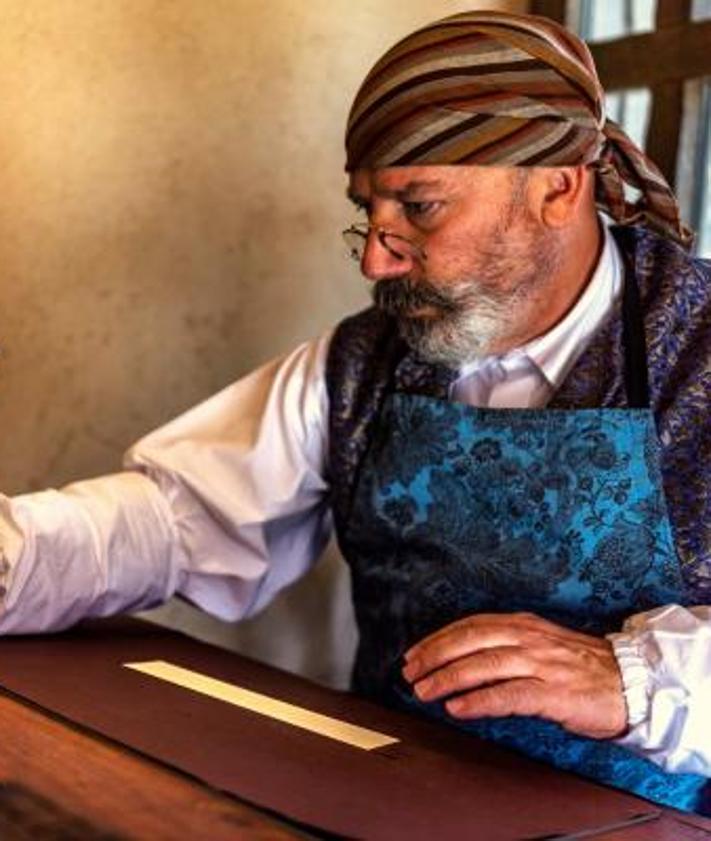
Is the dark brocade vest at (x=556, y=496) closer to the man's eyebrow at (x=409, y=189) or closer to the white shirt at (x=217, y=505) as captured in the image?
the white shirt at (x=217, y=505)

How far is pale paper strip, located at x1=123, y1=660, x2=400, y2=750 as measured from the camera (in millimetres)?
1135

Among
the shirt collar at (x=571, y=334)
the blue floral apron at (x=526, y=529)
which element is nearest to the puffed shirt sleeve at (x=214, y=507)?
the blue floral apron at (x=526, y=529)

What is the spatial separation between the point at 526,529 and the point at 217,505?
1.35ft

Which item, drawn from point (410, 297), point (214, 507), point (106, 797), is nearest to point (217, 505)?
point (214, 507)

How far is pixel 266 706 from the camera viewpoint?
1.21m

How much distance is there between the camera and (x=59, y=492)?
1497mm

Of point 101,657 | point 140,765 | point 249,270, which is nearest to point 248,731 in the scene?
point 140,765

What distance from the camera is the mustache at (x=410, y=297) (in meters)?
1.45

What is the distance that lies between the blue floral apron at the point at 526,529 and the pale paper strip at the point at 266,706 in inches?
9.0

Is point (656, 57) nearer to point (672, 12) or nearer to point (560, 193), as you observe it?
point (672, 12)

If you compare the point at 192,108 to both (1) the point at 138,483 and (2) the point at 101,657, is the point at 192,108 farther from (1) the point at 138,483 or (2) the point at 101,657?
(2) the point at 101,657

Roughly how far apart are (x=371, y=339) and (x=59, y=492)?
41cm

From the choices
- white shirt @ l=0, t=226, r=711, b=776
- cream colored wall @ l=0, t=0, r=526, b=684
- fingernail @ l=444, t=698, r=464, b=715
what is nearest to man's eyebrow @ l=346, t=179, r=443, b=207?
white shirt @ l=0, t=226, r=711, b=776

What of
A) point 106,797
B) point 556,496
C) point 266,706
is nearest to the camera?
point 106,797
